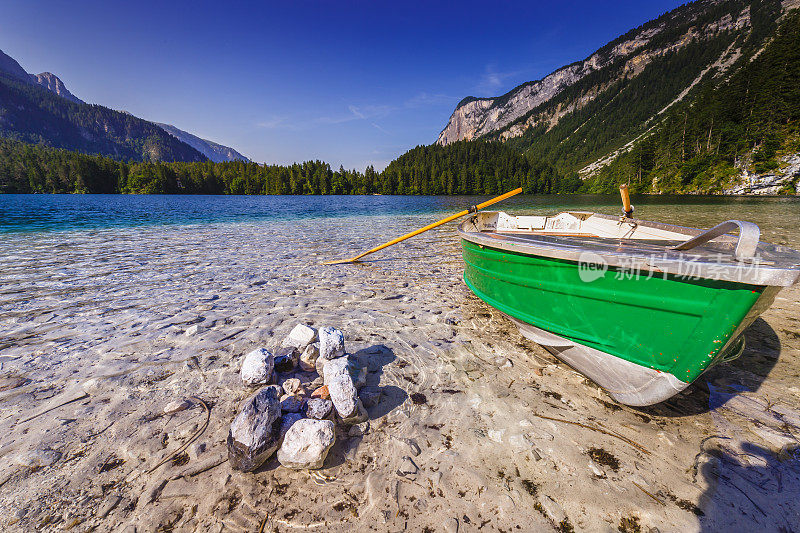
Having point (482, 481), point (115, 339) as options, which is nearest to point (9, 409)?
point (115, 339)

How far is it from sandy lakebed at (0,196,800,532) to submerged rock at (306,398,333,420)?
226 millimetres

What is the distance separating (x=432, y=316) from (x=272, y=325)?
2.87m

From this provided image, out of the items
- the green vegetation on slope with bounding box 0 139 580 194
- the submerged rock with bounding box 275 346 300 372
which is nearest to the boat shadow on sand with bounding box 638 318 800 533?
the submerged rock with bounding box 275 346 300 372

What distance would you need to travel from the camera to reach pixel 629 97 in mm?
154625

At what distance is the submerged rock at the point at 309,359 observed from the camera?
3695 mm

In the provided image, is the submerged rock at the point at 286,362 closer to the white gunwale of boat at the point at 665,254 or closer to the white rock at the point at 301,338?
the white rock at the point at 301,338

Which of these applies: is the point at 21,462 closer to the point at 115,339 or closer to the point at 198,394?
the point at 198,394

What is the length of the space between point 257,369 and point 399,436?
1.79m

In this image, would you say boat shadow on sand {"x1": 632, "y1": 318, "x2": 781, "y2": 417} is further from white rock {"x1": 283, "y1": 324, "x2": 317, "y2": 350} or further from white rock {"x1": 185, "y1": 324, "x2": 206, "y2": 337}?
white rock {"x1": 185, "y1": 324, "x2": 206, "y2": 337}

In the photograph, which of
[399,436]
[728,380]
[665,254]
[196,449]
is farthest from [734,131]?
[196,449]

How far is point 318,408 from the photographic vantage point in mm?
2807

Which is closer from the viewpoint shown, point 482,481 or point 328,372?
point 482,481

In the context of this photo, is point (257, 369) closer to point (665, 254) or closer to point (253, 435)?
point (253, 435)

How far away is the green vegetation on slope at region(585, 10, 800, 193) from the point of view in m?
48.2
